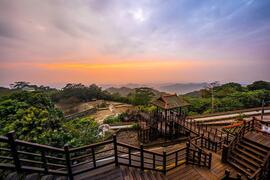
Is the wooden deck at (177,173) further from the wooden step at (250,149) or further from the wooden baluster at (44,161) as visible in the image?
the wooden step at (250,149)

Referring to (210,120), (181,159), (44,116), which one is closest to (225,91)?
(210,120)

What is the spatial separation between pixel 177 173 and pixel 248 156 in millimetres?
4279

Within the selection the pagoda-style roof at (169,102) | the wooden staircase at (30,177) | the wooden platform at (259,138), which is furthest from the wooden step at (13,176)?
the wooden platform at (259,138)

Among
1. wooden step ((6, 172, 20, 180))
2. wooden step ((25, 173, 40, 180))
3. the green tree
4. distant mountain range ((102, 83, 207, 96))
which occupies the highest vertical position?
wooden step ((6, 172, 20, 180))

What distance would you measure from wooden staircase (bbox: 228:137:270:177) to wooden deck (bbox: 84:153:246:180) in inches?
17.1

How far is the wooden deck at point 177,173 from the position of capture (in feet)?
16.0

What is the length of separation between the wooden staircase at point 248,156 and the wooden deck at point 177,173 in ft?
1.42

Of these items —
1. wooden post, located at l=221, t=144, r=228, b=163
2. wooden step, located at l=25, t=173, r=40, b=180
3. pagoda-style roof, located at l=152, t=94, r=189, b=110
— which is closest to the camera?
wooden step, located at l=25, t=173, r=40, b=180

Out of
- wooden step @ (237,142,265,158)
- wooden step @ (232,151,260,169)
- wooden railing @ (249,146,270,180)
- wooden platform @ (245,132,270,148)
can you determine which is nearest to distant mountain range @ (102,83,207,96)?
wooden platform @ (245,132,270,148)

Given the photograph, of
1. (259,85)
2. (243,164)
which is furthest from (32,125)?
(259,85)

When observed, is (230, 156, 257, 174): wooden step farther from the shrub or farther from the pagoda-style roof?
the shrub

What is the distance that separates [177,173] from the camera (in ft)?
21.9

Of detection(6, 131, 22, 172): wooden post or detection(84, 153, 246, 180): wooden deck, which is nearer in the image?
detection(6, 131, 22, 172): wooden post

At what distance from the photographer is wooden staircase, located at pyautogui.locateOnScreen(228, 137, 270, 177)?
722cm
